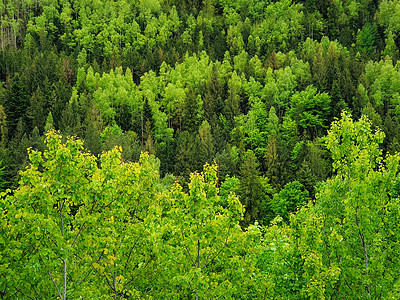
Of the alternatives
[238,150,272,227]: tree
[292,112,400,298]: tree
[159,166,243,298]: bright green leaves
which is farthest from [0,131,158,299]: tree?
[238,150,272,227]: tree

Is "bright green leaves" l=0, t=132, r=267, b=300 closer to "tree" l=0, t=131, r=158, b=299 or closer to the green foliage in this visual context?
"tree" l=0, t=131, r=158, b=299

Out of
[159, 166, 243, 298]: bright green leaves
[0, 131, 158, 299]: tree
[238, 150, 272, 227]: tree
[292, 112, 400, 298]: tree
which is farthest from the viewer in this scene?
[238, 150, 272, 227]: tree

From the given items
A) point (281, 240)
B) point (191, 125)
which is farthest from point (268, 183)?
point (281, 240)

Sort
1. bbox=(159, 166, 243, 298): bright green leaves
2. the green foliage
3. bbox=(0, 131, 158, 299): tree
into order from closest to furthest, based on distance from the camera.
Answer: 1. bbox=(0, 131, 158, 299): tree
2. bbox=(159, 166, 243, 298): bright green leaves
3. the green foliage

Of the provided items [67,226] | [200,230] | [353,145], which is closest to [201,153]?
[353,145]

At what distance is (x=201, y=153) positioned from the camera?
303 ft

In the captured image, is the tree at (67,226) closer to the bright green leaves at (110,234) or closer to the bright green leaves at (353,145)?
the bright green leaves at (110,234)

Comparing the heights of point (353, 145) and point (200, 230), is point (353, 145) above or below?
above

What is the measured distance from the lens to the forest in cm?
1609

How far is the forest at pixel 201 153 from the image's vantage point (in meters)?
16.1

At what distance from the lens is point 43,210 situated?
15.0m

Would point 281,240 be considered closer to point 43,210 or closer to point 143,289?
point 143,289

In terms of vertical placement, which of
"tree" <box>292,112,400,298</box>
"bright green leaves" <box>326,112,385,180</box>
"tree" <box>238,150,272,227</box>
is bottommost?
"tree" <box>238,150,272,227</box>

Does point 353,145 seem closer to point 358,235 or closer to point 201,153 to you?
point 358,235
